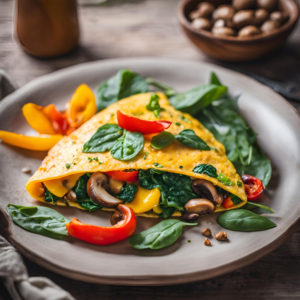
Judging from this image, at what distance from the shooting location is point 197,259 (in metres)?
2.53

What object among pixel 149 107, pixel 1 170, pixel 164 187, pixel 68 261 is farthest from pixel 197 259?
pixel 1 170

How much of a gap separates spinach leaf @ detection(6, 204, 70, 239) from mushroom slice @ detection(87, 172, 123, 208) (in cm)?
34

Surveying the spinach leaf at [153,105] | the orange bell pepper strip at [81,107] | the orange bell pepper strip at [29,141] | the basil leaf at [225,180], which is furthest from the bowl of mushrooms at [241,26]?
the orange bell pepper strip at [29,141]

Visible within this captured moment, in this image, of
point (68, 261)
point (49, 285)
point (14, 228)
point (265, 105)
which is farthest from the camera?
point (265, 105)

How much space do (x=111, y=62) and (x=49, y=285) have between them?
3.23m

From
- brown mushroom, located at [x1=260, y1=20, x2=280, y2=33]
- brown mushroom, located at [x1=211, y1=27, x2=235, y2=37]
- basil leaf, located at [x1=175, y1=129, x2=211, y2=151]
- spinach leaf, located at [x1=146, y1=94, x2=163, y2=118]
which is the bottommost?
basil leaf, located at [x1=175, y1=129, x2=211, y2=151]

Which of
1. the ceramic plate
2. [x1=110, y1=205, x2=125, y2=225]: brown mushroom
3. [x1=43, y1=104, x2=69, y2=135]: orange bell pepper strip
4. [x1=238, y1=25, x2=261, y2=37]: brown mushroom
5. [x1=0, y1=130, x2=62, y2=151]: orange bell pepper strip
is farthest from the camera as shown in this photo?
[x1=238, y1=25, x2=261, y2=37]: brown mushroom

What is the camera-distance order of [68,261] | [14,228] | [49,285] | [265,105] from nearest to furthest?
[49,285] → [68,261] → [14,228] → [265,105]

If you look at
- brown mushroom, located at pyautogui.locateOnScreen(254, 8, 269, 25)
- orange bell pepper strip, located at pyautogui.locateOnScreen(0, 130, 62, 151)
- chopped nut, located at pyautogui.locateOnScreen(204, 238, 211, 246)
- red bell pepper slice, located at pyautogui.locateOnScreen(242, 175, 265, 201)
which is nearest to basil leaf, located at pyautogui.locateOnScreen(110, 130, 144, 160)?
orange bell pepper strip, located at pyautogui.locateOnScreen(0, 130, 62, 151)

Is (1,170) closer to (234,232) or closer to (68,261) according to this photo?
(68,261)

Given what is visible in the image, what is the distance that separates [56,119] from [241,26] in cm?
319

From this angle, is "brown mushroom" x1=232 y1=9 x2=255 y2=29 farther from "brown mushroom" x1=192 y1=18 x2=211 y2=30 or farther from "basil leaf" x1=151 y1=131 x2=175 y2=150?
"basil leaf" x1=151 y1=131 x2=175 y2=150

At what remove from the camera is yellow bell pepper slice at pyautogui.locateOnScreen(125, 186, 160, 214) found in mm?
2975

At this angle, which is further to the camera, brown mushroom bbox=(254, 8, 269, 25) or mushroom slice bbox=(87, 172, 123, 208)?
brown mushroom bbox=(254, 8, 269, 25)
